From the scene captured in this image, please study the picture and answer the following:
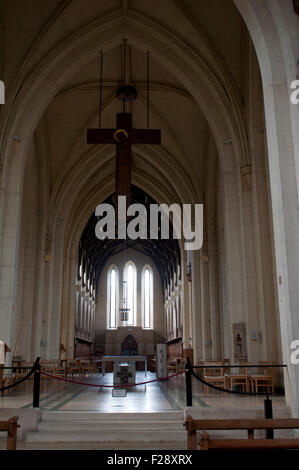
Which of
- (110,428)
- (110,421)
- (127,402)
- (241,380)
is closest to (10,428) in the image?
(110,428)

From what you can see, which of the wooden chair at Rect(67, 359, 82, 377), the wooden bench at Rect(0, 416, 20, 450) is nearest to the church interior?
the wooden chair at Rect(67, 359, 82, 377)

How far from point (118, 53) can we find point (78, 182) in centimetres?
585

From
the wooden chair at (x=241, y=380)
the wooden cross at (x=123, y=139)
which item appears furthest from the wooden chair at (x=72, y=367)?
the wooden cross at (x=123, y=139)

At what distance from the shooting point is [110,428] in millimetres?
7195

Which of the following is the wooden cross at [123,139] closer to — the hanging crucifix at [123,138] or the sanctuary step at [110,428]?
the hanging crucifix at [123,138]

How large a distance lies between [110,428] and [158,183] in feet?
53.2

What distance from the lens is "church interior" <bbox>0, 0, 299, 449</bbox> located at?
7566 millimetres

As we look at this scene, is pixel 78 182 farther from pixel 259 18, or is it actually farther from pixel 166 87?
pixel 259 18

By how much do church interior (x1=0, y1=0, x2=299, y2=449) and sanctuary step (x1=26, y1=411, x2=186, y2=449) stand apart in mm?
29

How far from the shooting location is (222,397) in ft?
31.3

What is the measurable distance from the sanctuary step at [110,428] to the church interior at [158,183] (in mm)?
29

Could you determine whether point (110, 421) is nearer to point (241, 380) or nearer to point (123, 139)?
point (241, 380)

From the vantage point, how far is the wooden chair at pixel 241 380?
33.2 ft

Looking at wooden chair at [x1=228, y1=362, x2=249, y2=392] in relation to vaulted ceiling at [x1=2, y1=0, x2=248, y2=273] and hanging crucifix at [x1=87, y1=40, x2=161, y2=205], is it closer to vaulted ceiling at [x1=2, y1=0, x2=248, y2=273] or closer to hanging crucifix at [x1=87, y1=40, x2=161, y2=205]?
hanging crucifix at [x1=87, y1=40, x2=161, y2=205]
